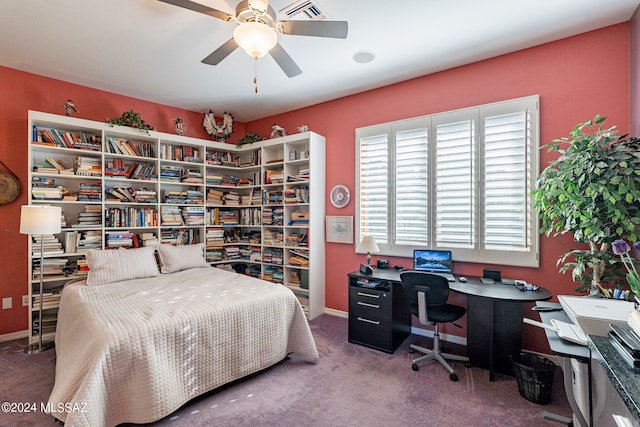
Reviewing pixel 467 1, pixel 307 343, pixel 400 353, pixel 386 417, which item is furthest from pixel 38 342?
pixel 467 1

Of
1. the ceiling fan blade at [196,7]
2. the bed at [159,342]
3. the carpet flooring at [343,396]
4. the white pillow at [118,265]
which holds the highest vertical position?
the ceiling fan blade at [196,7]

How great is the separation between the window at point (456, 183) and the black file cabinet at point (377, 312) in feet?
1.86

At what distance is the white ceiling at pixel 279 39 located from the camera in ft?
7.06

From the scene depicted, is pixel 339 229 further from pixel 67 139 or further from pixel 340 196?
pixel 67 139

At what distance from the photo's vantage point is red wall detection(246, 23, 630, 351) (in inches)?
93.0

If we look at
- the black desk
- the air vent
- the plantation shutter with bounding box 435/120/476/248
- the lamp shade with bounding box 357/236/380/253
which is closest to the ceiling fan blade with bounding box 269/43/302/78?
the air vent

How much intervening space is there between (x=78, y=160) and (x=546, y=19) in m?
4.59

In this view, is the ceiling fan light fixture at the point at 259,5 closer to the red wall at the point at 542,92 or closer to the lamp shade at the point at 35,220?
the red wall at the point at 542,92

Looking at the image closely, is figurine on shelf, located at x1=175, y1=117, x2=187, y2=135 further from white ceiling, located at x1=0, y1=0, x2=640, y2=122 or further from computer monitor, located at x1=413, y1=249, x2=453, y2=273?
computer monitor, located at x1=413, y1=249, x2=453, y2=273

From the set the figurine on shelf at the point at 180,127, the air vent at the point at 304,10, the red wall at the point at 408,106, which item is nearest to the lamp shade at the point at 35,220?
the red wall at the point at 408,106

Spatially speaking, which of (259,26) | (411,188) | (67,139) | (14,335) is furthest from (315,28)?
(14,335)

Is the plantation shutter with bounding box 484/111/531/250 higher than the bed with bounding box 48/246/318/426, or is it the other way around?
the plantation shutter with bounding box 484/111/531/250

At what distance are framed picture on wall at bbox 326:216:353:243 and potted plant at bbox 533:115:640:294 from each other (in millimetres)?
2018

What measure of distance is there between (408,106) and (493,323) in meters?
2.33
